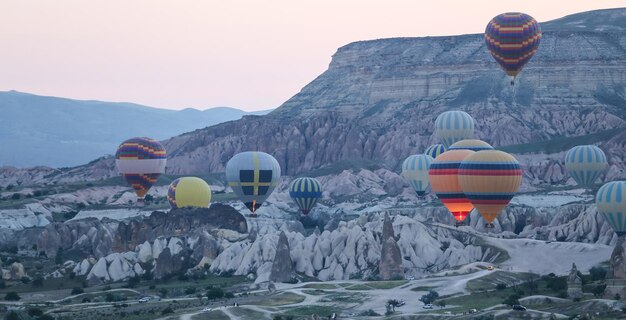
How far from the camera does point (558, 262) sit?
423 feet

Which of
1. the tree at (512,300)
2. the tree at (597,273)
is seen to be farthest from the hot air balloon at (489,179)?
the tree at (512,300)

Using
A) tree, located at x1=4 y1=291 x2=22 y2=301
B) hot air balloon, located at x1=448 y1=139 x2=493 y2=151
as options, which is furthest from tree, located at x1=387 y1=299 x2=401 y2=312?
hot air balloon, located at x1=448 y1=139 x2=493 y2=151

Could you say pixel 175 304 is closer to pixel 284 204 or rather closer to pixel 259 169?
pixel 259 169

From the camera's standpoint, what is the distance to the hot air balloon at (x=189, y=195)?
167m

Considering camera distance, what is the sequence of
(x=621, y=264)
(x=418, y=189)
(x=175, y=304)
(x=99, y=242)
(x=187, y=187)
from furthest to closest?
(x=418, y=189) → (x=187, y=187) → (x=99, y=242) → (x=175, y=304) → (x=621, y=264)

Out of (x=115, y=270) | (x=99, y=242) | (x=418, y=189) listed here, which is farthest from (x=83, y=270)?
(x=418, y=189)

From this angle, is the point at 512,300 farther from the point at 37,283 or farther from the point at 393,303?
the point at 37,283

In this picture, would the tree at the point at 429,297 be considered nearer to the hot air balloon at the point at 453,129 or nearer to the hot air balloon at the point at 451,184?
the hot air balloon at the point at 451,184

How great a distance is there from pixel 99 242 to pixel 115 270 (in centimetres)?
1794

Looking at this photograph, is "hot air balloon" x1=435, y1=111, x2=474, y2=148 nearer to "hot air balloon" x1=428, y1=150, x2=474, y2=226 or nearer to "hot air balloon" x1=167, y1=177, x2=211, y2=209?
"hot air balloon" x1=167, y1=177, x2=211, y2=209

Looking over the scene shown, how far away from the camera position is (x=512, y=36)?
580 ft

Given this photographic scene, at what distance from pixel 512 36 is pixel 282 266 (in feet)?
187

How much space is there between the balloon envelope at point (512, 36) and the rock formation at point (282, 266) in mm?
55402

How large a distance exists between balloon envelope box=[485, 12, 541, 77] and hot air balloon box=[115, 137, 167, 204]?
39.3m
